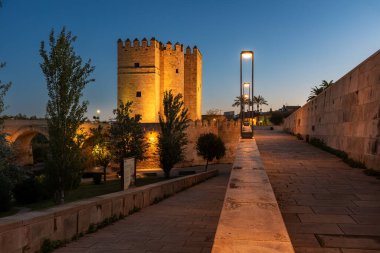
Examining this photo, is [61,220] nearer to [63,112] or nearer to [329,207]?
[329,207]

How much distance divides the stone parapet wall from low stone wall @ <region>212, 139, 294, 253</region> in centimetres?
368

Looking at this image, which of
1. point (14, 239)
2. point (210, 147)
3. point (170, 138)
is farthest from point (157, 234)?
point (210, 147)

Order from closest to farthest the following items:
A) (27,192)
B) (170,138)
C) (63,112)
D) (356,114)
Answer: (356,114) → (63,112) → (27,192) → (170,138)

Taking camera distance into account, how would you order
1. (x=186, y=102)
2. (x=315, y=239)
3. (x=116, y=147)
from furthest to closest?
(x=186, y=102), (x=116, y=147), (x=315, y=239)

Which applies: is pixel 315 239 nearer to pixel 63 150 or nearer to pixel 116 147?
A: pixel 63 150

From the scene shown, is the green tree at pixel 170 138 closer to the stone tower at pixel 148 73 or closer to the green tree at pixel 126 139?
the green tree at pixel 126 139

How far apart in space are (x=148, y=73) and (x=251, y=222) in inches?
1651

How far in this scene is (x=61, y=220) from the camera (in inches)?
187

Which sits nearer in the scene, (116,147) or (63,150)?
(63,150)

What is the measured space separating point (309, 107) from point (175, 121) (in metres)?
10.2

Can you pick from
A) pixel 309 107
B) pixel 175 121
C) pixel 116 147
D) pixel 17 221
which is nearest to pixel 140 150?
pixel 116 147

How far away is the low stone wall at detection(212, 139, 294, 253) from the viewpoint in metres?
2.64

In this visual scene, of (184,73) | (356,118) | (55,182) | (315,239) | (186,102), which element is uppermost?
(184,73)

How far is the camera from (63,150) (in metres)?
12.2
